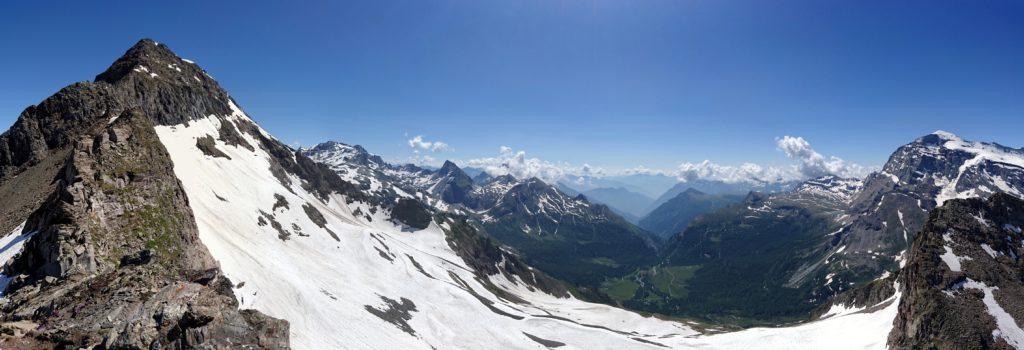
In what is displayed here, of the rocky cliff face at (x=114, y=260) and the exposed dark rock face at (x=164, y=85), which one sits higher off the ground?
the exposed dark rock face at (x=164, y=85)

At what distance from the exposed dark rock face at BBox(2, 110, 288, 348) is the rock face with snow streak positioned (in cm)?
10878

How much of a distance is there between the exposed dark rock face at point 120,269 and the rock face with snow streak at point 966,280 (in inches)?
4283

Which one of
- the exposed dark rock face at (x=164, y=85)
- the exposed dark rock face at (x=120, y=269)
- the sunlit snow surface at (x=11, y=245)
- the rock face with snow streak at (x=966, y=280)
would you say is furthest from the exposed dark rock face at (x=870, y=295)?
the exposed dark rock face at (x=164, y=85)

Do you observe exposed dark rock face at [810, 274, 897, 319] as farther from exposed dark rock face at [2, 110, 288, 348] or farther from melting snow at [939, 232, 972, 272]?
exposed dark rock face at [2, 110, 288, 348]

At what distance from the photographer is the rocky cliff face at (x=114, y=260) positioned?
25016mm

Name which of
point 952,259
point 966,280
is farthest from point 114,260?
point 952,259

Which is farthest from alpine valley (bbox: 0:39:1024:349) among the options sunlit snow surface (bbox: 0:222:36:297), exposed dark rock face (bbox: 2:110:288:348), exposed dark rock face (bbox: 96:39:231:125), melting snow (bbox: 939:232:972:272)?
exposed dark rock face (bbox: 96:39:231:125)

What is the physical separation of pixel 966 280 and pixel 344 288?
12156 cm

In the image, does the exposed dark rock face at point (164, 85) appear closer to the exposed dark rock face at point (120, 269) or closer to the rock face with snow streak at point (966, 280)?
the exposed dark rock face at point (120, 269)

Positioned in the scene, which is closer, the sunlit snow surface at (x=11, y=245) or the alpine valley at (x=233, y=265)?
the alpine valley at (x=233, y=265)

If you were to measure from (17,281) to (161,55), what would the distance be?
503 ft

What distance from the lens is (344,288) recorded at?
81938mm

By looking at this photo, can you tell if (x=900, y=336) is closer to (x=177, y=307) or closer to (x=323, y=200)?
(x=177, y=307)

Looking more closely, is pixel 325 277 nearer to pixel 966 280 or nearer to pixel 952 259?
pixel 966 280
